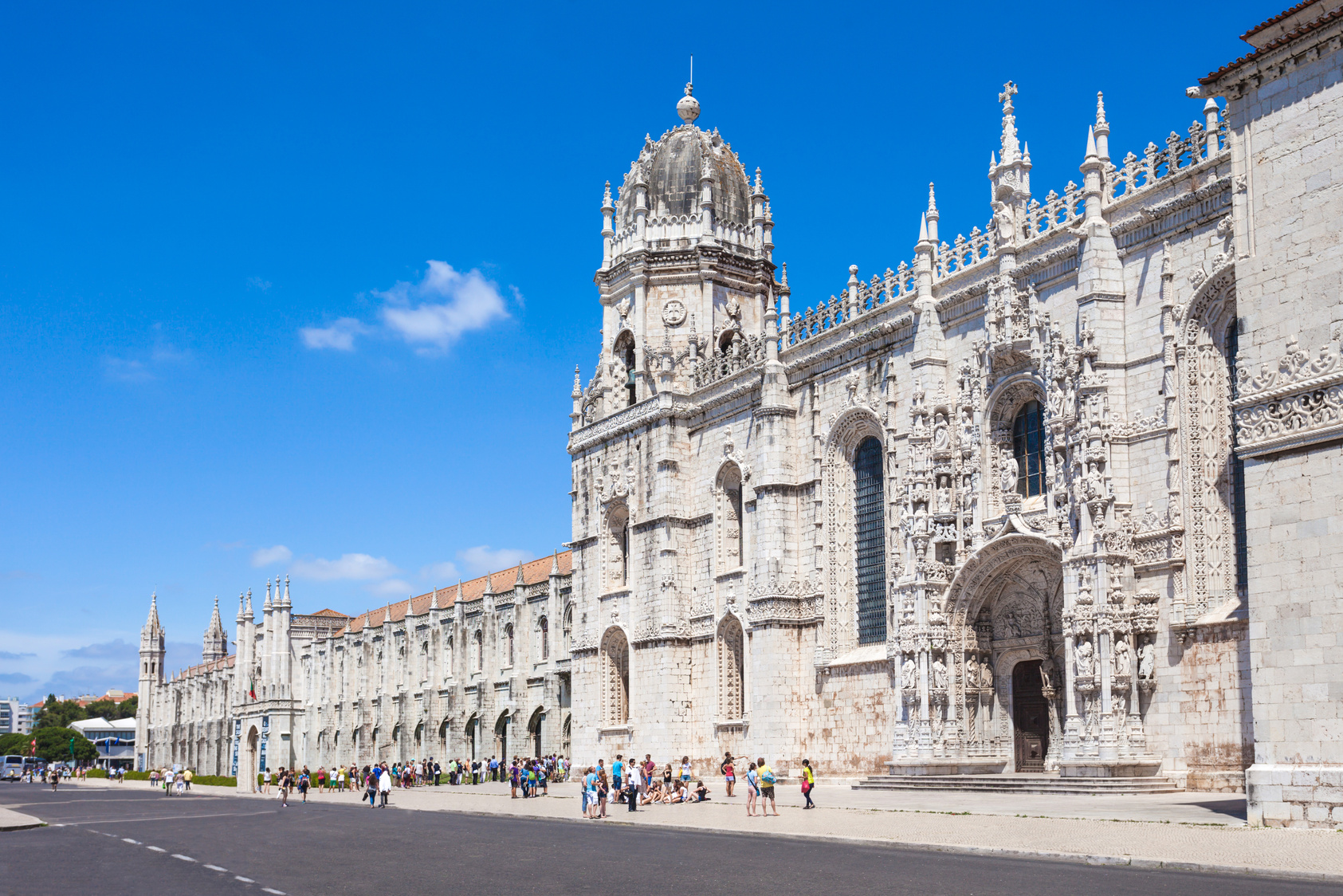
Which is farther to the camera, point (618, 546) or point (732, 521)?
point (618, 546)

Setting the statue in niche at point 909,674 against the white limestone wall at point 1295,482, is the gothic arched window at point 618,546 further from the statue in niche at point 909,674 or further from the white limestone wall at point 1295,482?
the white limestone wall at point 1295,482

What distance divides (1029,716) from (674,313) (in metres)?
19.0

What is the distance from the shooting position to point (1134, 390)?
28516 mm

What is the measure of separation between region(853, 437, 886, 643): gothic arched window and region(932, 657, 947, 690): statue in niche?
11.4ft

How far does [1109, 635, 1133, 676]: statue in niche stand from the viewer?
27.4 metres

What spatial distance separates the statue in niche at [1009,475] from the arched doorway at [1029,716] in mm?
4136

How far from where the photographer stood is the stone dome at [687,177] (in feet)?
153

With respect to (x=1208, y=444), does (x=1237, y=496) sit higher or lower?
lower

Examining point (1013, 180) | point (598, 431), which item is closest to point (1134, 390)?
point (1013, 180)

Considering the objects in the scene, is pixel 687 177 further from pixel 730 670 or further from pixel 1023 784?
pixel 1023 784

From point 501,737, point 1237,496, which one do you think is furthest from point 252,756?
point 1237,496

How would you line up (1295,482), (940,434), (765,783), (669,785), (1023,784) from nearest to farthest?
(1295,482) → (765,783) → (1023,784) → (940,434) → (669,785)

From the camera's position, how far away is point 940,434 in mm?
33281

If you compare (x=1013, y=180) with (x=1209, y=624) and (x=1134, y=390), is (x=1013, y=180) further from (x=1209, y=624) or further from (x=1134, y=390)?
(x=1209, y=624)
